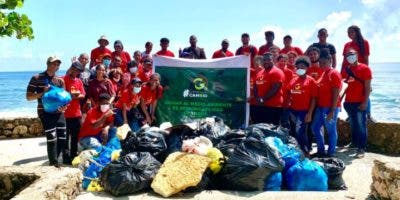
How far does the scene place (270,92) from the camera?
7543 millimetres

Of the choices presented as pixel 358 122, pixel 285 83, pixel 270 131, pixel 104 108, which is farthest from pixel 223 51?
Result: pixel 270 131

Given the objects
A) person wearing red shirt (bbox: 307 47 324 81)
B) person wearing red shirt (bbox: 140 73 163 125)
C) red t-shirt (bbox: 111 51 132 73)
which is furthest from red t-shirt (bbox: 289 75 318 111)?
red t-shirt (bbox: 111 51 132 73)

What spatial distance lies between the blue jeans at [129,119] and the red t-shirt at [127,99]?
0.39 feet

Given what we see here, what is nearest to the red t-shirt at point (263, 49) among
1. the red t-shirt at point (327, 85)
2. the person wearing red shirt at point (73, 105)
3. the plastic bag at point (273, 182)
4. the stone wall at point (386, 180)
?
the red t-shirt at point (327, 85)

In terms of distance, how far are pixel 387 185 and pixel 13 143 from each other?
7.74 metres

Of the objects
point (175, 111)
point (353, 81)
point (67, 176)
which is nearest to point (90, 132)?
point (175, 111)

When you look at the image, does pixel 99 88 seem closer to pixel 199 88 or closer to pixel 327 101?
pixel 199 88

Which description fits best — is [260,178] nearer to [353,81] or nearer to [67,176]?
[67,176]

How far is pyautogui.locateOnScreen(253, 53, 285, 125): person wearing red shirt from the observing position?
748 centimetres

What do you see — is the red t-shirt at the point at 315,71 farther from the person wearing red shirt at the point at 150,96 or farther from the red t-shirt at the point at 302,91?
the person wearing red shirt at the point at 150,96

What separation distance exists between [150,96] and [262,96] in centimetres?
203

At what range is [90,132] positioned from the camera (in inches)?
280

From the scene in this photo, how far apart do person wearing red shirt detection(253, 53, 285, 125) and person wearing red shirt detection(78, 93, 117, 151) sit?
2567 mm

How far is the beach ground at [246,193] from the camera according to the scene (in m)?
4.88
